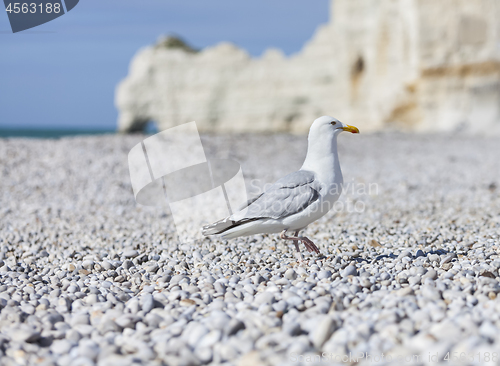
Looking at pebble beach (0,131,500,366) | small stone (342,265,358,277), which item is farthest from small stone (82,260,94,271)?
small stone (342,265,358,277)

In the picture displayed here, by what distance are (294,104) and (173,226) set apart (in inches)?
1106

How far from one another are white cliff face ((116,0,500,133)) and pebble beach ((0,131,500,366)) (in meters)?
12.6

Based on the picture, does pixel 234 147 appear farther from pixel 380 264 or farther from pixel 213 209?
pixel 380 264

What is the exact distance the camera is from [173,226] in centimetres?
507

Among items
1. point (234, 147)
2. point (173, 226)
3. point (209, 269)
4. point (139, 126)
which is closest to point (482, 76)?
point (234, 147)

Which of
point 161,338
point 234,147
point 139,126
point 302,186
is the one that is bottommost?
point 139,126

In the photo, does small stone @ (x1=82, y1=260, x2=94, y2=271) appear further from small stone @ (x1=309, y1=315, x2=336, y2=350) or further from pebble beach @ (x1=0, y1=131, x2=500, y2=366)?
small stone @ (x1=309, y1=315, x2=336, y2=350)

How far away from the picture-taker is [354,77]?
81.8 feet

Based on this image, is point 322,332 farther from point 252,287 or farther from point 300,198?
point 300,198

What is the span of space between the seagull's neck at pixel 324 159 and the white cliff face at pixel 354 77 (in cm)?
1565

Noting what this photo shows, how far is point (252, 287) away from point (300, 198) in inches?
26.3

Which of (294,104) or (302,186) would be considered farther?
(294,104)

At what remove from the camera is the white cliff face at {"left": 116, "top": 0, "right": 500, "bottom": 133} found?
56.1 ft

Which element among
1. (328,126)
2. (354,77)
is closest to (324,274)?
(328,126)
